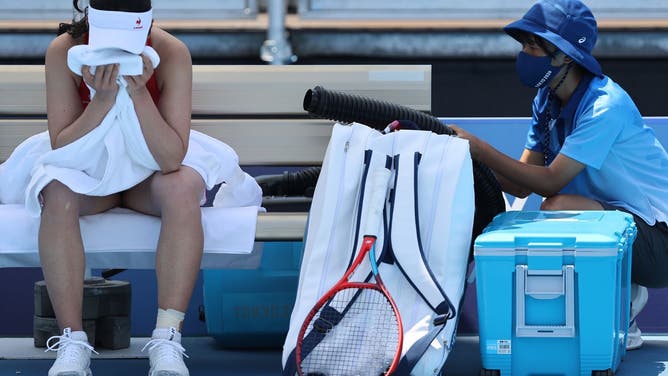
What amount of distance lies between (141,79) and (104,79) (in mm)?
101

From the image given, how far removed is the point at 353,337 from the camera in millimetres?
3760

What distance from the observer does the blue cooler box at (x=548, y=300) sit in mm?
3818

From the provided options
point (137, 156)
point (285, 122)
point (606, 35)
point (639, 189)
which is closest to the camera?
point (137, 156)

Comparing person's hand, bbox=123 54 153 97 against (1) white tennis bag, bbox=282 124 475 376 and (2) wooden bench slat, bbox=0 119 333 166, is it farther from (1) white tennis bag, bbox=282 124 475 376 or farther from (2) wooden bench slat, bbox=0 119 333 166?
(2) wooden bench slat, bbox=0 119 333 166

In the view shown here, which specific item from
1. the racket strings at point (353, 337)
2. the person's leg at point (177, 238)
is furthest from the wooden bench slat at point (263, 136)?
the racket strings at point (353, 337)

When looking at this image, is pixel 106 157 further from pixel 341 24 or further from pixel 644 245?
pixel 341 24

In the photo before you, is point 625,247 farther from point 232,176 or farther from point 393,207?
point 232,176

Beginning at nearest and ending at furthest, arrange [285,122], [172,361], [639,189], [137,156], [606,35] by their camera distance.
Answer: [172,361] → [137,156] → [639,189] → [285,122] → [606,35]

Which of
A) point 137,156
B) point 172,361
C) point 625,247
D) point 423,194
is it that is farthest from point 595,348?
point 137,156

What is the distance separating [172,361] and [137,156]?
61cm

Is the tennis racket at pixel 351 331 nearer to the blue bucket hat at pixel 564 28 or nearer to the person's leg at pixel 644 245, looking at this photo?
the person's leg at pixel 644 245

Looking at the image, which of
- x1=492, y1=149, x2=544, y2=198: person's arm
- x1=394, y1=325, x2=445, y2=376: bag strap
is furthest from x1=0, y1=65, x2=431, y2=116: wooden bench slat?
x1=394, y1=325, x2=445, y2=376: bag strap

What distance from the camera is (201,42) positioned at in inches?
294

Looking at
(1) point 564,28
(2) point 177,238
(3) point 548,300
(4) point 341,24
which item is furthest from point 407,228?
(4) point 341,24
